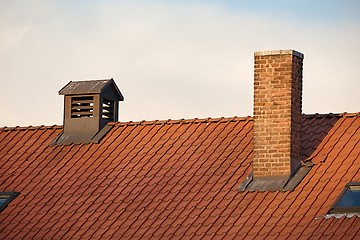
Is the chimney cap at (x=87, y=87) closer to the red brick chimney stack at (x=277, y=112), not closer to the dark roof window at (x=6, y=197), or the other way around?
the dark roof window at (x=6, y=197)

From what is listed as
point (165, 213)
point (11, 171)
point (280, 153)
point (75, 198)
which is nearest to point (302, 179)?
point (280, 153)

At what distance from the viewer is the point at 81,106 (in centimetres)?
2920

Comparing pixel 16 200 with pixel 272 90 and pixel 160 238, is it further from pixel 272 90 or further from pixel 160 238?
pixel 272 90

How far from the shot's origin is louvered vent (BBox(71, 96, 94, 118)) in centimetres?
2909

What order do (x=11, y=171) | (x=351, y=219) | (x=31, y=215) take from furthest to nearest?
(x=11, y=171) → (x=31, y=215) → (x=351, y=219)

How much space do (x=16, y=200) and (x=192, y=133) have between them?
3.93 meters

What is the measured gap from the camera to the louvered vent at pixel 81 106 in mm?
29094

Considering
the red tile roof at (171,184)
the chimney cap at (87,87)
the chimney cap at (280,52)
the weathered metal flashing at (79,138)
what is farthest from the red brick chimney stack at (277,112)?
the chimney cap at (87,87)

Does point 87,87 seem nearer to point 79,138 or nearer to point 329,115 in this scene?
point 79,138

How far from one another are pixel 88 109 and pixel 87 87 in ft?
1.63

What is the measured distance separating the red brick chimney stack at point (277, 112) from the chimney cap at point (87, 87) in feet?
15.6

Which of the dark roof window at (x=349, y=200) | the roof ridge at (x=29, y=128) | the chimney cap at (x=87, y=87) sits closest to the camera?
the dark roof window at (x=349, y=200)

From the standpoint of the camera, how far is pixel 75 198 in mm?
26172

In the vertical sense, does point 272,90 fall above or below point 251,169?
above
